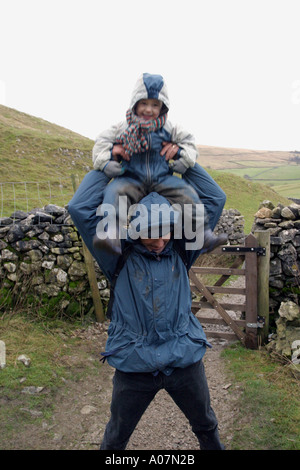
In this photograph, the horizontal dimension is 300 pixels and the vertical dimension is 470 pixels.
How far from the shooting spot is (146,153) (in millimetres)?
2182

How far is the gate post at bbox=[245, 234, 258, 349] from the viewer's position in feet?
18.9

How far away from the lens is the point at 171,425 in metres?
4.15

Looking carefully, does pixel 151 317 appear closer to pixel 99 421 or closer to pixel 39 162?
pixel 99 421

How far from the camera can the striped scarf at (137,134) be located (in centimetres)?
210

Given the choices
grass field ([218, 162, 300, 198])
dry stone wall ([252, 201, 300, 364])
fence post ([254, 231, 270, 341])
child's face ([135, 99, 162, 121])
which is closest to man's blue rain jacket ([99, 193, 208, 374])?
child's face ([135, 99, 162, 121])

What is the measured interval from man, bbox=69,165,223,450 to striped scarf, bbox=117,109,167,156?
0.30m

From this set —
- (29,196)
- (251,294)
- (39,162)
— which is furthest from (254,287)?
(39,162)

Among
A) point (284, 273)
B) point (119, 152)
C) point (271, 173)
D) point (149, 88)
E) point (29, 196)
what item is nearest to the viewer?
point (149, 88)

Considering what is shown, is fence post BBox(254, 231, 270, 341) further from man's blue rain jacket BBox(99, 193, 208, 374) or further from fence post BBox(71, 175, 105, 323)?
man's blue rain jacket BBox(99, 193, 208, 374)

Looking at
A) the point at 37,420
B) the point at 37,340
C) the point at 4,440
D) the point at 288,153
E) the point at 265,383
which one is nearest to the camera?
the point at 4,440

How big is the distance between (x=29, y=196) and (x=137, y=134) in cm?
1248

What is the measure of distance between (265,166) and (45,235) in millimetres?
67316

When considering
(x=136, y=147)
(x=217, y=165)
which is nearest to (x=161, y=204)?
(x=136, y=147)
